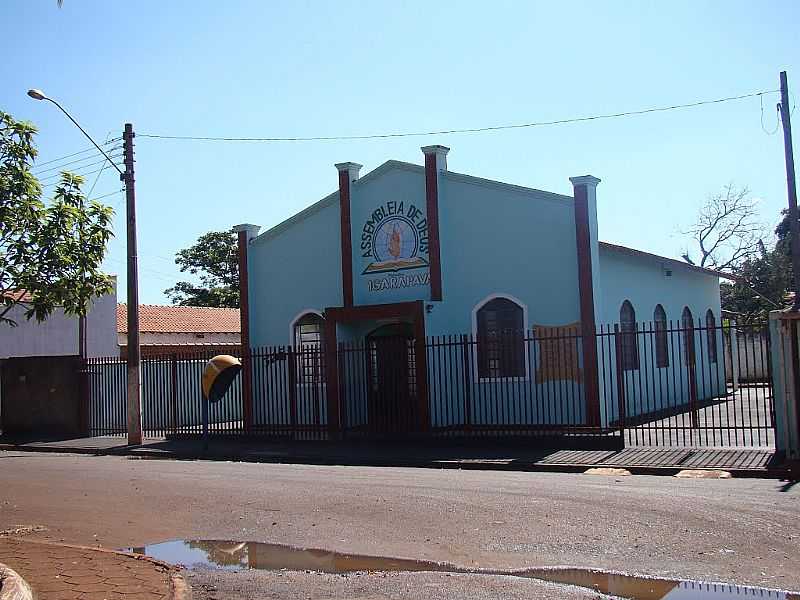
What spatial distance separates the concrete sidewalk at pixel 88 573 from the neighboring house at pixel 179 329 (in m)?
24.8

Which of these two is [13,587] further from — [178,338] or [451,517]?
[178,338]

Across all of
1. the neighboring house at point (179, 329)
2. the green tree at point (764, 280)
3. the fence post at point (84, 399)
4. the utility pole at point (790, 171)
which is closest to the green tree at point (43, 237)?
the fence post at point (84, 399)

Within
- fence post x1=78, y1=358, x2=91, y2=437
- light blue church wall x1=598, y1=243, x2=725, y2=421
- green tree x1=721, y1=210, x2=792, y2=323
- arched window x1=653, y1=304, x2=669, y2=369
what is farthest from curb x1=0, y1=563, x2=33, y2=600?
green tree x1=721, y1=210, x2=792, y2=323

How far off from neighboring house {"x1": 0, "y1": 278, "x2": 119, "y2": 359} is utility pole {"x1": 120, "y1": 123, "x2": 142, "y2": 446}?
890 centimetres

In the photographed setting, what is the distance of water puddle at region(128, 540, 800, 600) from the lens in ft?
21.2

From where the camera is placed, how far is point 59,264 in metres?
14.5

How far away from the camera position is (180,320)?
3838 cm

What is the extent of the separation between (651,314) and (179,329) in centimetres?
2077

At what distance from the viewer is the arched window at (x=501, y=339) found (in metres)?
18.8

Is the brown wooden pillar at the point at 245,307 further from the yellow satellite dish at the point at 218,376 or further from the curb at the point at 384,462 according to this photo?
the yellow satellite dish at the point at 218,376

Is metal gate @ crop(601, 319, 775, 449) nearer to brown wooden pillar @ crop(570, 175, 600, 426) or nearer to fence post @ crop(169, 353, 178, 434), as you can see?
brown wooden pillar @ crop(570, 175, 600, 426)

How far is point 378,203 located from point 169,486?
1001cm

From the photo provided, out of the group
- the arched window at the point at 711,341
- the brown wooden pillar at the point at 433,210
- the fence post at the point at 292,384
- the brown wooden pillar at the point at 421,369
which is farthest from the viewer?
the arched window at the point at 711,341

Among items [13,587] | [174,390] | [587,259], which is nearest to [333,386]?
[174,390]
